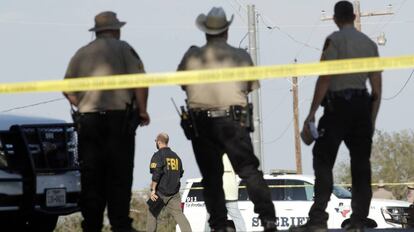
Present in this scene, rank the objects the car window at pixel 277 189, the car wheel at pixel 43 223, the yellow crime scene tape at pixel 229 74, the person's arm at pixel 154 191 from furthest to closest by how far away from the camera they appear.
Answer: the car window at pixel 277 189
the person's arm at pixel 154 191
the car wheel at pixel 43 223
the yellow crime scene tape at pixel 229 74

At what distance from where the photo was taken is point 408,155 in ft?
189

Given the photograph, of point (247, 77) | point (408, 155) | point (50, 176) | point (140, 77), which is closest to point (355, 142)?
point (247, 77)

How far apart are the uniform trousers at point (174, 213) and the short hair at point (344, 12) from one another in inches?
346

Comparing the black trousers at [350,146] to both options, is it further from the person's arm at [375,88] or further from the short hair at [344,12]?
the short hair at [344,12]

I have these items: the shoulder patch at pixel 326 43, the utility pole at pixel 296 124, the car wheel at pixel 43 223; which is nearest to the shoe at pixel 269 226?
the shoulder patch at pixel 326 43

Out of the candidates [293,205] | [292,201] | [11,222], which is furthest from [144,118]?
[292,201]

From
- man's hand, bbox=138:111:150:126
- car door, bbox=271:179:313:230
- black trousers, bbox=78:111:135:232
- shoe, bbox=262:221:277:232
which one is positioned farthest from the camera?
car door, bbox=271:179:313:230

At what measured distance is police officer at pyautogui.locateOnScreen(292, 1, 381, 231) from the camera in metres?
8.44

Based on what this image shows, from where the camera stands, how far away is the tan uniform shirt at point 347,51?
27.8 feet

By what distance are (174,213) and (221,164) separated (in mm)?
8682

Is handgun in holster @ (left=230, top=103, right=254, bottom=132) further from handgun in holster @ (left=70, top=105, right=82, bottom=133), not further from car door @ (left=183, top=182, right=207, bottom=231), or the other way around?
car door @ (left=183, top=182, right=207, bottom=231)

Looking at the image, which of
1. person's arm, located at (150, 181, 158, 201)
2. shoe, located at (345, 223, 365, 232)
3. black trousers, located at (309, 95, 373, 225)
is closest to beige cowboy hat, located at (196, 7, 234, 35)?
black trousers, located at (309, 95, 373, 225)

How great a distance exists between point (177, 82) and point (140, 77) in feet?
0.99

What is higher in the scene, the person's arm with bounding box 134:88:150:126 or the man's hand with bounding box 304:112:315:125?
the person's arm with bounding box 134:88:150:126
